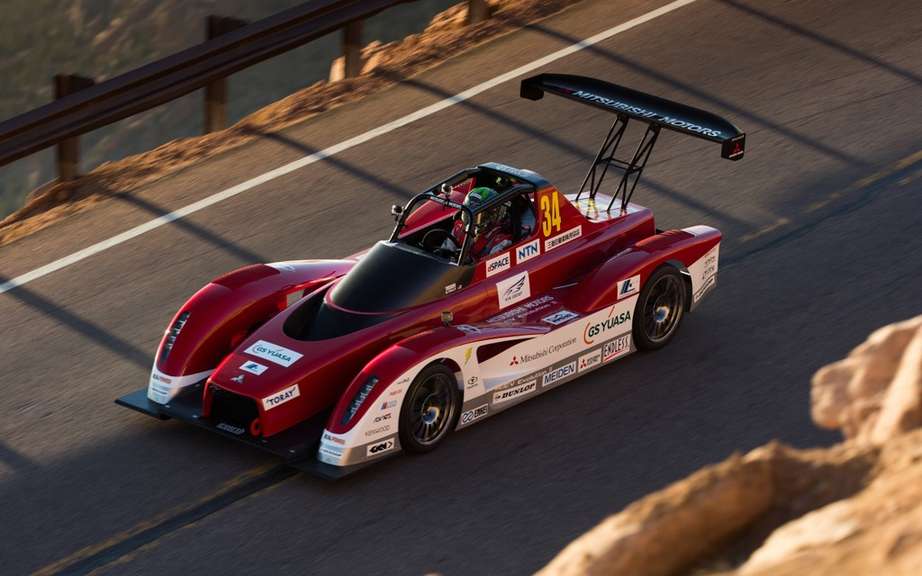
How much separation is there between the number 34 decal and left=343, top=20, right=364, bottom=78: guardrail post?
574 cm

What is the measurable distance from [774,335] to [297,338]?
3.76 metres

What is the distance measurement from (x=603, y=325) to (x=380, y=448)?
2170 mm

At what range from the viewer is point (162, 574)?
9.52m

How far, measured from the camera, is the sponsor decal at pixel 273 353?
10.6m

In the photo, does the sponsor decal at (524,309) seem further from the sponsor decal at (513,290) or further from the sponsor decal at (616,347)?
the sponsor decal at (616,347)

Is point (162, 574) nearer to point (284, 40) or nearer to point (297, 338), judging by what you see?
point (297, 338)

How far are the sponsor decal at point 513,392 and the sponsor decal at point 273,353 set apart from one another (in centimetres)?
142

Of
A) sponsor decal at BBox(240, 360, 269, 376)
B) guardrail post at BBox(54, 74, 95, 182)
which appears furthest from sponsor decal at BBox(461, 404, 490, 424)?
guardrail post at BBox(54, 74, 95, 182)

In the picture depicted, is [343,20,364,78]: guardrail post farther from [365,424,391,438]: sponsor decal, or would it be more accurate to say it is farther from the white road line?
[365,424,391,438]: sponsor decal

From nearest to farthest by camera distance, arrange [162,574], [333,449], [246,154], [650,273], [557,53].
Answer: [162,574] < [333,449] < [650,273] < [246,154] < [557,53]

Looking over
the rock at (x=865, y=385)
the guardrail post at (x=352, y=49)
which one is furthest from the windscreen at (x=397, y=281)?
the guardrail post at (x=352, y=49)

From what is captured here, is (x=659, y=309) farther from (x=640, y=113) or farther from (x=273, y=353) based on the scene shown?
(x=273, y=353)

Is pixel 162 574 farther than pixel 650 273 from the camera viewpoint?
No

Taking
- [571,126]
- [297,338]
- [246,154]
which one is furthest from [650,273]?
[246,154]
